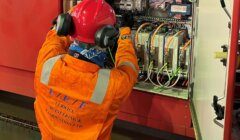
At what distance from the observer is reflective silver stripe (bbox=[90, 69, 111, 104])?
5.17 ft

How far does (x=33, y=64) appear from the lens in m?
2.82

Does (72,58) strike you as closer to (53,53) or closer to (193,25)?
(53,53)

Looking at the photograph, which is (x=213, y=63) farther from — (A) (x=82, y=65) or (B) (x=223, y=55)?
(A) (x=82, y=65)

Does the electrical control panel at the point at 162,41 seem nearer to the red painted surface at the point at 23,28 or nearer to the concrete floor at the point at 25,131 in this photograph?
the red painted surface at the point at 23,28

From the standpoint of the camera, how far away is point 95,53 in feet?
5.43

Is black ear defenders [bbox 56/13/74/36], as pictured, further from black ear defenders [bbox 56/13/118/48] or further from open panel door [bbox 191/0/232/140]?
open panel door [bbox 191/0/232/140]

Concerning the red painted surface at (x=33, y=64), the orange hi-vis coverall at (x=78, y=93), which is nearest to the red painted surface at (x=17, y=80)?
the red painted surface at (x=33, y=64)

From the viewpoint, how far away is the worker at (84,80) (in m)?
1.59

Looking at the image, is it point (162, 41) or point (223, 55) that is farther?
point (162, 41)

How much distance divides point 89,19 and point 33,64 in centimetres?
135

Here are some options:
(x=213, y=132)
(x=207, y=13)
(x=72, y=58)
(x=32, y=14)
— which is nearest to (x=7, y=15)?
(x=32, y=14)

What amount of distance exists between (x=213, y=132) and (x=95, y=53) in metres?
0.69

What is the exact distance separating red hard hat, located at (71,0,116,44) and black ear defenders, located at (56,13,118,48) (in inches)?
1.3

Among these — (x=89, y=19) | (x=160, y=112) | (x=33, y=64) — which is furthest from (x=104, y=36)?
(x=33, y=64)
